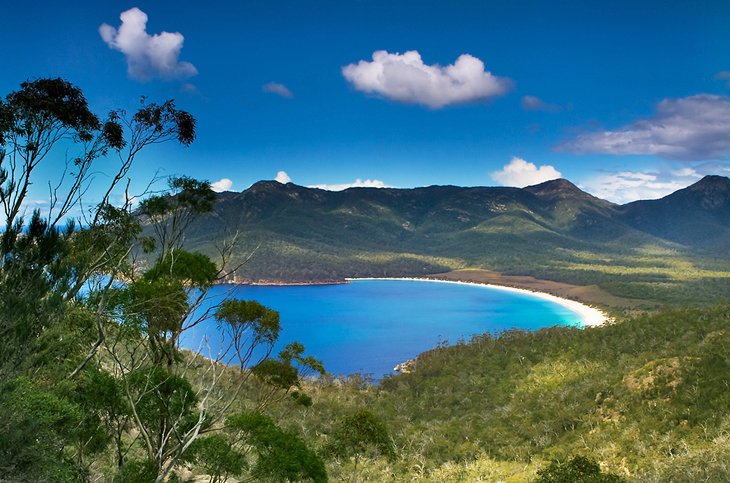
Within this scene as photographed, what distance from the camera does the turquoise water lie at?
262 ft

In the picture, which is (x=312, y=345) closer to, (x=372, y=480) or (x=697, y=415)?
(x=372, y=480)

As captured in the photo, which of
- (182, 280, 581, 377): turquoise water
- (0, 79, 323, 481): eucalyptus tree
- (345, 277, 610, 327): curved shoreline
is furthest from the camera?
(345, 277, 610, 327): curved shoreline

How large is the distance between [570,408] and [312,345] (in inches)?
2437

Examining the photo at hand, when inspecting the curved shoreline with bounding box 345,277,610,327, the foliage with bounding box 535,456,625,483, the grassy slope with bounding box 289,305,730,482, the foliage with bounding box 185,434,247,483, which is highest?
the foliage with bounding box 185,434,247,483

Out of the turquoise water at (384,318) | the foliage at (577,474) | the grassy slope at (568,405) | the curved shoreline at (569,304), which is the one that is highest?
the foliage at (577,474)

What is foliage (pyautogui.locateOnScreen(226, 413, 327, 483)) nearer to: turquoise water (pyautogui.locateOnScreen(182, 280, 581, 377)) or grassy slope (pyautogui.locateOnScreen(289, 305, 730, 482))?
grassy slope (pyautogui.locateOnScreen(289, 305, 730, 482))

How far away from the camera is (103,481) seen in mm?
16000

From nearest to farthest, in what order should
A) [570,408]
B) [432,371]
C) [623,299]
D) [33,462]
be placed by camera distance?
[33,462] → [570,408] → [432,371] → [623,299]

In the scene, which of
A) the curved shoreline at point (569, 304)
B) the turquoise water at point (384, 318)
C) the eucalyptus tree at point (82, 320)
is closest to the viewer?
the eucalyptus tree at point (82, 320)

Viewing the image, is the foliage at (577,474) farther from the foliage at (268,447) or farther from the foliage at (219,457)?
the foliage at (219,457)

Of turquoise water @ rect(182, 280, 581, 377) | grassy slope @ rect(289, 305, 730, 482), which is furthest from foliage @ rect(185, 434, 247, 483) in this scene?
turquoise water @ rect(182, 280, 581, 377)

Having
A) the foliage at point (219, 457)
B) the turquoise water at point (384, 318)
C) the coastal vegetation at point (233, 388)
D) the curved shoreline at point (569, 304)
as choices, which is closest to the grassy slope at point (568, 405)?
the coastal vegetation at point (233, 388)

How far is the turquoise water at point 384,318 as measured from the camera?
262ft

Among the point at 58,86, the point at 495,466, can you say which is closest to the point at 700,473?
the point at 495,466
